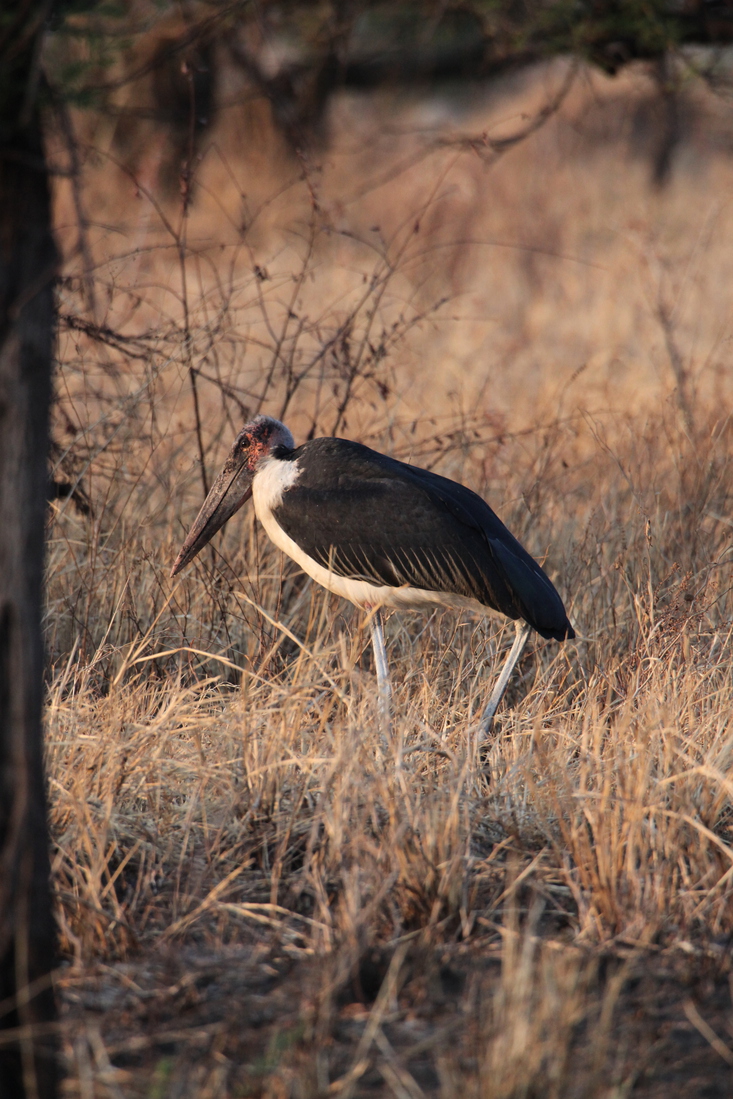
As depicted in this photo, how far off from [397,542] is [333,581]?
28 cm

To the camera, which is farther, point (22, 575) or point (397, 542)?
point (397, 542)

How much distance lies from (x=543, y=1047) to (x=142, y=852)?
1.17 m

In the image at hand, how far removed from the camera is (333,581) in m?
4.12

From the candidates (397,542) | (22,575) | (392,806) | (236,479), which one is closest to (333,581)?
(397,542)

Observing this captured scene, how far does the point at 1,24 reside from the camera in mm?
1896

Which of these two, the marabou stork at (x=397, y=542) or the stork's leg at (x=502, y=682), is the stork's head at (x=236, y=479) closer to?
the marabou stork at (x=397, y=542)

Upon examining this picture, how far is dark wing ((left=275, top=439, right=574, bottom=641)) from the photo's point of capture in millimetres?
3889

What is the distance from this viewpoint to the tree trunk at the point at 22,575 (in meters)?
1.97

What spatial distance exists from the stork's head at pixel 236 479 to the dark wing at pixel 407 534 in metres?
0.32

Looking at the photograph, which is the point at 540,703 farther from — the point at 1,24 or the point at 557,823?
the point at 1,24

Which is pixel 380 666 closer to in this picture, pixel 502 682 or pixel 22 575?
pixel 502 682

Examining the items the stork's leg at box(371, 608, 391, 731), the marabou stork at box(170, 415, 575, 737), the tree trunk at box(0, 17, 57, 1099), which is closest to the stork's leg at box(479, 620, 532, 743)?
the marabou stork at box(170, 415, 575, 737)

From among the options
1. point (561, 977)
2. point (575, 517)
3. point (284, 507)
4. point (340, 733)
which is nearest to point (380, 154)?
point (575, 517)

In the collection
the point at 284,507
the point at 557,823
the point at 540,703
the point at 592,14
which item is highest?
the point at 592,14
